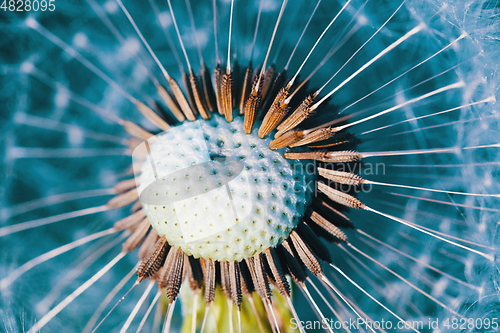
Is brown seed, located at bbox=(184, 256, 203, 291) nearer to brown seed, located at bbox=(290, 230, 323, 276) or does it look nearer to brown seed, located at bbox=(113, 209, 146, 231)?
brown seed, located at bbox=(113, 209, 146, 231)

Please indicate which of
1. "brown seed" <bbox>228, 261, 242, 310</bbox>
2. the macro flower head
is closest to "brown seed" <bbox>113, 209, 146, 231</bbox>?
the macro flower head

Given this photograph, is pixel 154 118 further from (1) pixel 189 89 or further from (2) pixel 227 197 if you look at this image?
(2) pixel 227 197

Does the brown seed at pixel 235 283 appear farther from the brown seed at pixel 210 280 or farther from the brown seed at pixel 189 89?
the brown seed at pixel 189 89

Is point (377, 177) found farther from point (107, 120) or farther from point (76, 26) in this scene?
point (76, 26)

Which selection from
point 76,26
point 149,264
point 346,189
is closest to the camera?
point 149,264

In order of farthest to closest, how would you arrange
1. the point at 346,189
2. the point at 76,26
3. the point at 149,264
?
the point at 76,26
the point at 346,189
the point at 149,264

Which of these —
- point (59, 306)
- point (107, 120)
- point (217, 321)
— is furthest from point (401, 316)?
point (107, 120)

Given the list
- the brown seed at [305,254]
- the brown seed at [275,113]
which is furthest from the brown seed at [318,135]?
the brown seed at [305,254]

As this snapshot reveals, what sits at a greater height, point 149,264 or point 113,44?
point 113,44

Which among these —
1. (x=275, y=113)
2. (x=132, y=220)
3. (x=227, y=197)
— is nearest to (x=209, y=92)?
(x=275, y=113)
